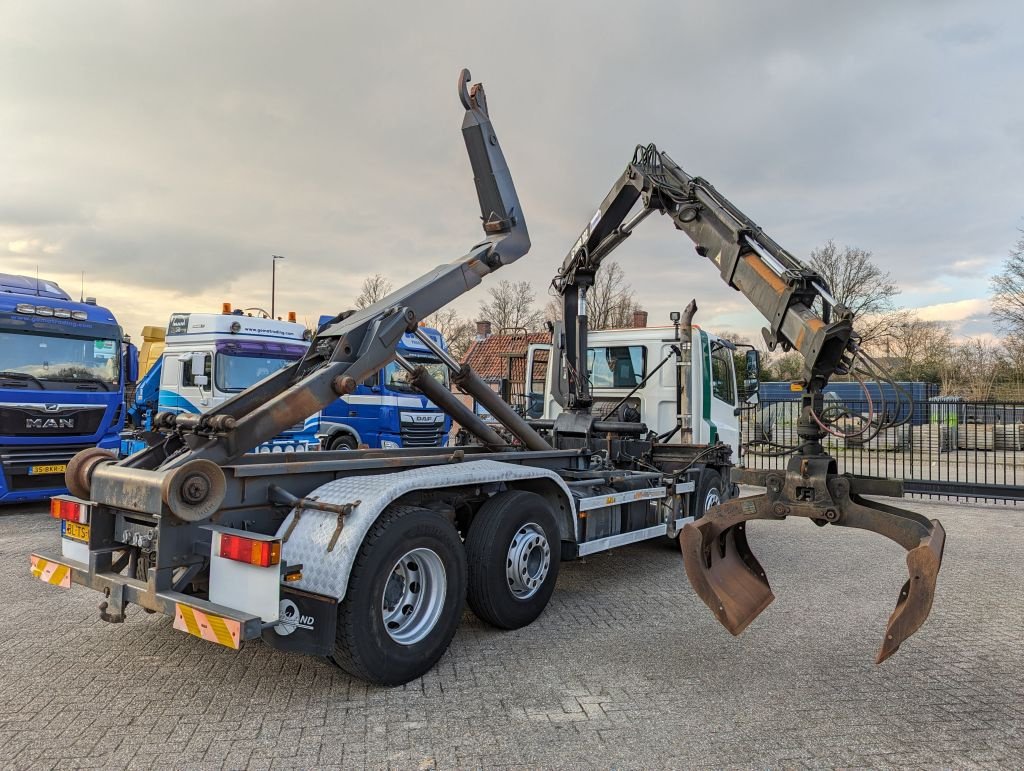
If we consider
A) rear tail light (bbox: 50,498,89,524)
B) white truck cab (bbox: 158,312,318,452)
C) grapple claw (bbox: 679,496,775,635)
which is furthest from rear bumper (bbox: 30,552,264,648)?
white truck cab (bbox: 158,312,318,452)

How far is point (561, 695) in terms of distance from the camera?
3.83m

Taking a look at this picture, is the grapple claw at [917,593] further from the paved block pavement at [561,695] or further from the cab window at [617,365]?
the cab window at [617,365]

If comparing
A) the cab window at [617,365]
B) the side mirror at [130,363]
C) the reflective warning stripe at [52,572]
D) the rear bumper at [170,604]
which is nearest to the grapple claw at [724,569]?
the rear bumper at [170,604]

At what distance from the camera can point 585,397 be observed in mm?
7730

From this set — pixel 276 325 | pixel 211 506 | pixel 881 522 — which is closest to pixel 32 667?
pixel 211 506

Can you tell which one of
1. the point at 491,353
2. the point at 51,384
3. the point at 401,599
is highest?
the point at 491,353

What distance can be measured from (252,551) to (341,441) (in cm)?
1034

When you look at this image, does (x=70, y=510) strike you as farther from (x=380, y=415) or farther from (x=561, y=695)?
(x=380, y=415)

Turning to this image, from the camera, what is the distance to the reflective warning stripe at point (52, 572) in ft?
13.5

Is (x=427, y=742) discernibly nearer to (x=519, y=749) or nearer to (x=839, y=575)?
(x=519, y=749)

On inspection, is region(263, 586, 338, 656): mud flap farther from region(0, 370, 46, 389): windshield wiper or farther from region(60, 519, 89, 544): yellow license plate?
region(0, 370, 46, 389): windshield wiper

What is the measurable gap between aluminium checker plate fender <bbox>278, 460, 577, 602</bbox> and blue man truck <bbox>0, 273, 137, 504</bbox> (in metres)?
7.54

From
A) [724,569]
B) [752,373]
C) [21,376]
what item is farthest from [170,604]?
[21,376]

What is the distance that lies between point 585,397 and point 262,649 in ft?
14.4
